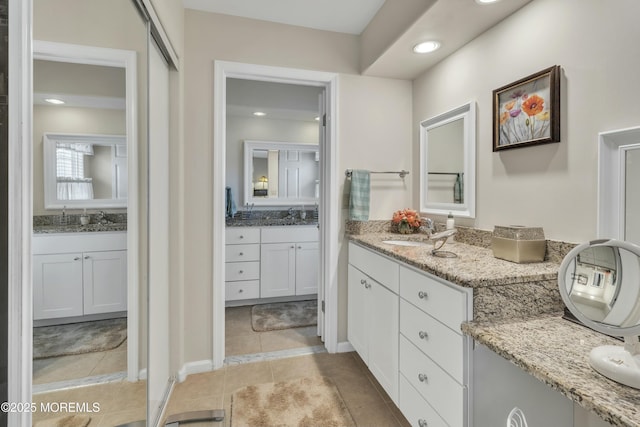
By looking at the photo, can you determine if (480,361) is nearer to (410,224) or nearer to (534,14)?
(410,224)

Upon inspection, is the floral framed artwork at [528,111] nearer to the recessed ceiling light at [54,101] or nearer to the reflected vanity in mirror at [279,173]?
the recessed ceiling light at [54,101]

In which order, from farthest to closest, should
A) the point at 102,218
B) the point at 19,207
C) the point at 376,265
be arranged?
the point at 376,265 → the point at 102,218 → the point at 19,207

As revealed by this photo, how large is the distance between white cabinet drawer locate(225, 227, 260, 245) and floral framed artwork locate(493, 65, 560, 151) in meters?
2.42

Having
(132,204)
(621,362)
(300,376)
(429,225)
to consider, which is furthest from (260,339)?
(621,362)

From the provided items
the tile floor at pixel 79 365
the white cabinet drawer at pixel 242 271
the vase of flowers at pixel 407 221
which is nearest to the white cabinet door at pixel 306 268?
the white cabinet drawer at pixel 242 271

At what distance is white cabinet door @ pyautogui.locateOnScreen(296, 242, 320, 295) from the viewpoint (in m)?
3.49

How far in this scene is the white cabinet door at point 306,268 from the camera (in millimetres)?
3486

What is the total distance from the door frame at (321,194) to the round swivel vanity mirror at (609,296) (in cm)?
163

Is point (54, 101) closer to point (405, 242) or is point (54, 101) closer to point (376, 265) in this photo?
point (376, 265)

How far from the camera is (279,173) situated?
3.98 meters

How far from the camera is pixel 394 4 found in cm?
191

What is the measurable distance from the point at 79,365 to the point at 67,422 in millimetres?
135

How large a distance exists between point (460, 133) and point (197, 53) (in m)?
1.85

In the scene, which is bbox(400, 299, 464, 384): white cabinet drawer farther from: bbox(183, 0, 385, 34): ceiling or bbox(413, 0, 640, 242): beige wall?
bbox(183, 0, 385, 34): ceiling
